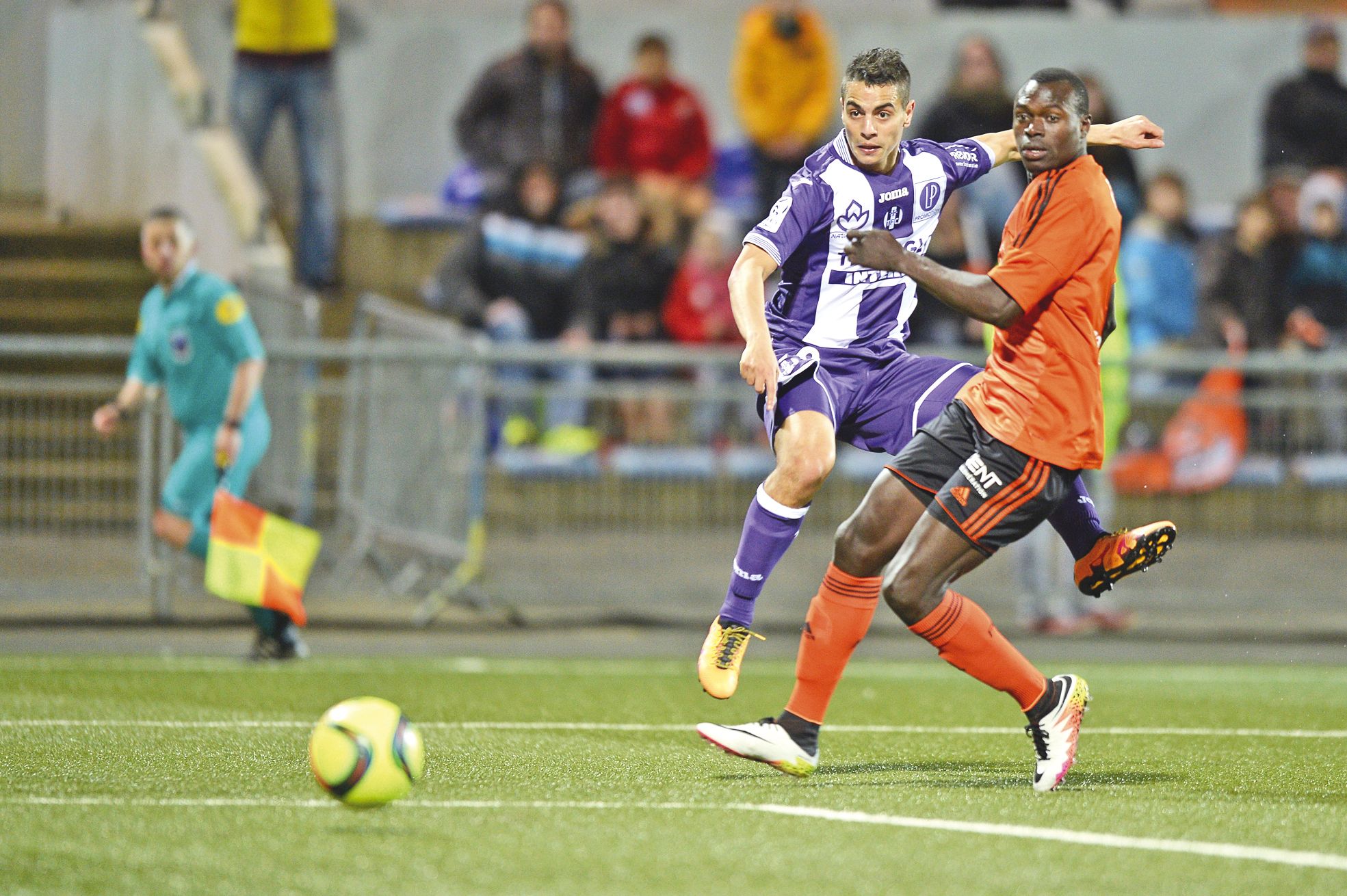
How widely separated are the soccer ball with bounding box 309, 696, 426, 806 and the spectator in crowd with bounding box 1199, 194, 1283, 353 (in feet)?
34.2

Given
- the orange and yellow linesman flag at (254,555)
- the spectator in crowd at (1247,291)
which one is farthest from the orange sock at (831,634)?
the spectator in crowd at (1247,291)

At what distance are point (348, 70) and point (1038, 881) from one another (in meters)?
14.5

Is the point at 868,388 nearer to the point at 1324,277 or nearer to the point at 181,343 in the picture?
the point at 181,343

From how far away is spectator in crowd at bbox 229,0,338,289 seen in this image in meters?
15.2

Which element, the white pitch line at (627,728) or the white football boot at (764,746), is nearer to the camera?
the white football boot at (764,746)

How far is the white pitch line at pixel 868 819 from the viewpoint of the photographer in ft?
14.8

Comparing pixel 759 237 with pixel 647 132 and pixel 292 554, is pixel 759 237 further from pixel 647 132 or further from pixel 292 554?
pixel 647 132

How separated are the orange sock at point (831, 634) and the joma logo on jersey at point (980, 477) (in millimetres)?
551

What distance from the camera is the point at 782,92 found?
15500 mm

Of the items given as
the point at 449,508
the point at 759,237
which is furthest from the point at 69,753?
the point at 449,508

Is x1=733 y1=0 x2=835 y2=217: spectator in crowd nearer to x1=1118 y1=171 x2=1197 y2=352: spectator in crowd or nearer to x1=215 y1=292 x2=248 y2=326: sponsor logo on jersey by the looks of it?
x1=1118 y1=171 x2=1197 y2=352: spectator in crowd

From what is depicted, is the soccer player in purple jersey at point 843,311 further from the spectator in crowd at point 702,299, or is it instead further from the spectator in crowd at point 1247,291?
the spectator in crowd at point 1247,291

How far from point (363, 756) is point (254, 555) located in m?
4.56

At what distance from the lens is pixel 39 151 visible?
1795 centimetres
